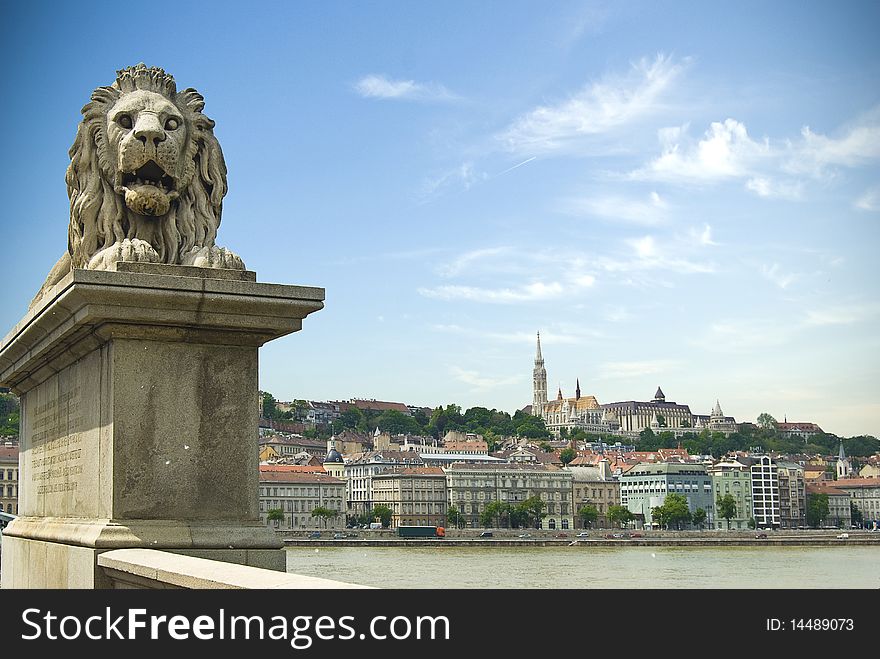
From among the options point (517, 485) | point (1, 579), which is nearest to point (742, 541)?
point (517, 485)

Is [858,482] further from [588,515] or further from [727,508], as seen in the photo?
[588,515]

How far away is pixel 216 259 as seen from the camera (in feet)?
16.7

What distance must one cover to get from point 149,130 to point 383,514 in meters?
114

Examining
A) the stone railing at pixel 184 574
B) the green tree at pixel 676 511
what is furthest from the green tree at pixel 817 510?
the stone railing at pixel 184 574

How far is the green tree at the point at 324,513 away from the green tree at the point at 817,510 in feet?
187

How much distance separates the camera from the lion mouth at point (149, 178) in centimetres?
548

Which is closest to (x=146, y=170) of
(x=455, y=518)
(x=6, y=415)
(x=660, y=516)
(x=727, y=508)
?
(x=6, y=415)

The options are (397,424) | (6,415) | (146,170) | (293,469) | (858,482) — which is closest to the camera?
(146,170)

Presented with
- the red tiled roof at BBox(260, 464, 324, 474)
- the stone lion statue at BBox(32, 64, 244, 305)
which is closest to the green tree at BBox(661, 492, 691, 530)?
the red tiled roof at BBox(260, 464, 324, 474)

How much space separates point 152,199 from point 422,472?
123 m

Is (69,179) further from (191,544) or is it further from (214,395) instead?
(191,544)

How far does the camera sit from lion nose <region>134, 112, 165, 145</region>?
536 cm

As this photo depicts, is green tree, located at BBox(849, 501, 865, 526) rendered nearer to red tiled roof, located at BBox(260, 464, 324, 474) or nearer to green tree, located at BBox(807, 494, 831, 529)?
green tree, located at BBox(807, 494, 831, 529)

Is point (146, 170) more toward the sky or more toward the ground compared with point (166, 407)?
more toward the sky
